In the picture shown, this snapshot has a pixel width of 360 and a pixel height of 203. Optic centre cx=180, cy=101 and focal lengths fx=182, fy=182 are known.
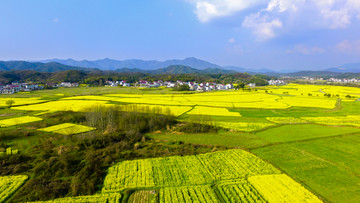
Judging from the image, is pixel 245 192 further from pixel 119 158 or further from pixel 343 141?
pixel 343 141

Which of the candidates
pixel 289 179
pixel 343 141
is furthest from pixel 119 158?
pixel 343 141

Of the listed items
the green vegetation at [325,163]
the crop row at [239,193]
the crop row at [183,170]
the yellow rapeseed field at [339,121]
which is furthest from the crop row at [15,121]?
the yellow rapeseed field at [339,121]

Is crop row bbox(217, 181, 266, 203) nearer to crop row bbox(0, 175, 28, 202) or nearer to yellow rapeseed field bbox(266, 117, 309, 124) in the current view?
crop row bbox(0, 175, 28, 202)

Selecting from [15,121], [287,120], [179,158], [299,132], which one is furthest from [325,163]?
[15,121]

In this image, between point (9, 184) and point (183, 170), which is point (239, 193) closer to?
point (183, 170)

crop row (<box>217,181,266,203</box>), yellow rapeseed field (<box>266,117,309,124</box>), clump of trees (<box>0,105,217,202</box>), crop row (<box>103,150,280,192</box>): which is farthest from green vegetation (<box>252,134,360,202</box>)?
yellow rapeseed field (<box>266,117,309,124</box>)
